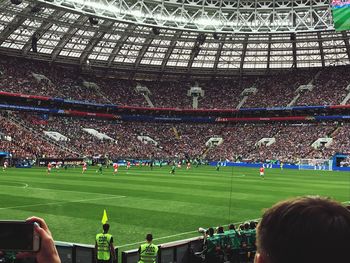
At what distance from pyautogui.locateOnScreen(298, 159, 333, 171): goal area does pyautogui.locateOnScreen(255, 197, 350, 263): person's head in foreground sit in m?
70.5

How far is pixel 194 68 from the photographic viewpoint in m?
94.3

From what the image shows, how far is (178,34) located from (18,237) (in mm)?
72897

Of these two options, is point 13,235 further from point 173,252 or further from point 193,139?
point 193,139

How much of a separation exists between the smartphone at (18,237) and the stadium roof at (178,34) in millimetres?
48616

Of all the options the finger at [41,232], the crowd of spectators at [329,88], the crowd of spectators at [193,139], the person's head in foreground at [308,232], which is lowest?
the finger at [41,232]

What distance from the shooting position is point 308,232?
1.69m

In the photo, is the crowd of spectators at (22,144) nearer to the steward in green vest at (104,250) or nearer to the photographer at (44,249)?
the steward in green vest at (104,250)

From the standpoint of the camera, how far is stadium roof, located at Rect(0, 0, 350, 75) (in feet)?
184

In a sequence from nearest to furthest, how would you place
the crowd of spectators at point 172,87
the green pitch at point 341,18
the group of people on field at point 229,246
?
the group of people on field at point 229,246, the green pitch at point 341,18, the crowd of spectators at point 172,87

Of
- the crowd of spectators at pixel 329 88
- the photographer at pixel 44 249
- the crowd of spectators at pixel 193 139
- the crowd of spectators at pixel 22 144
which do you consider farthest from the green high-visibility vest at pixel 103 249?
the crowd of spectators at pixel 329 88

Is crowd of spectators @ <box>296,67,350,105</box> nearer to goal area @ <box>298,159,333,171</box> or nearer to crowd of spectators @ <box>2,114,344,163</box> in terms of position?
crowd of spectators @ <box>2,114,344,163</box>

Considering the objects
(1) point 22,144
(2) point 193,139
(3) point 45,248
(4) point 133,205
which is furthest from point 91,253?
(2) point 193,139

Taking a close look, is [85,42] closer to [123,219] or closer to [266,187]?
[266,187]

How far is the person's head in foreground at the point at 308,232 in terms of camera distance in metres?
1.68
